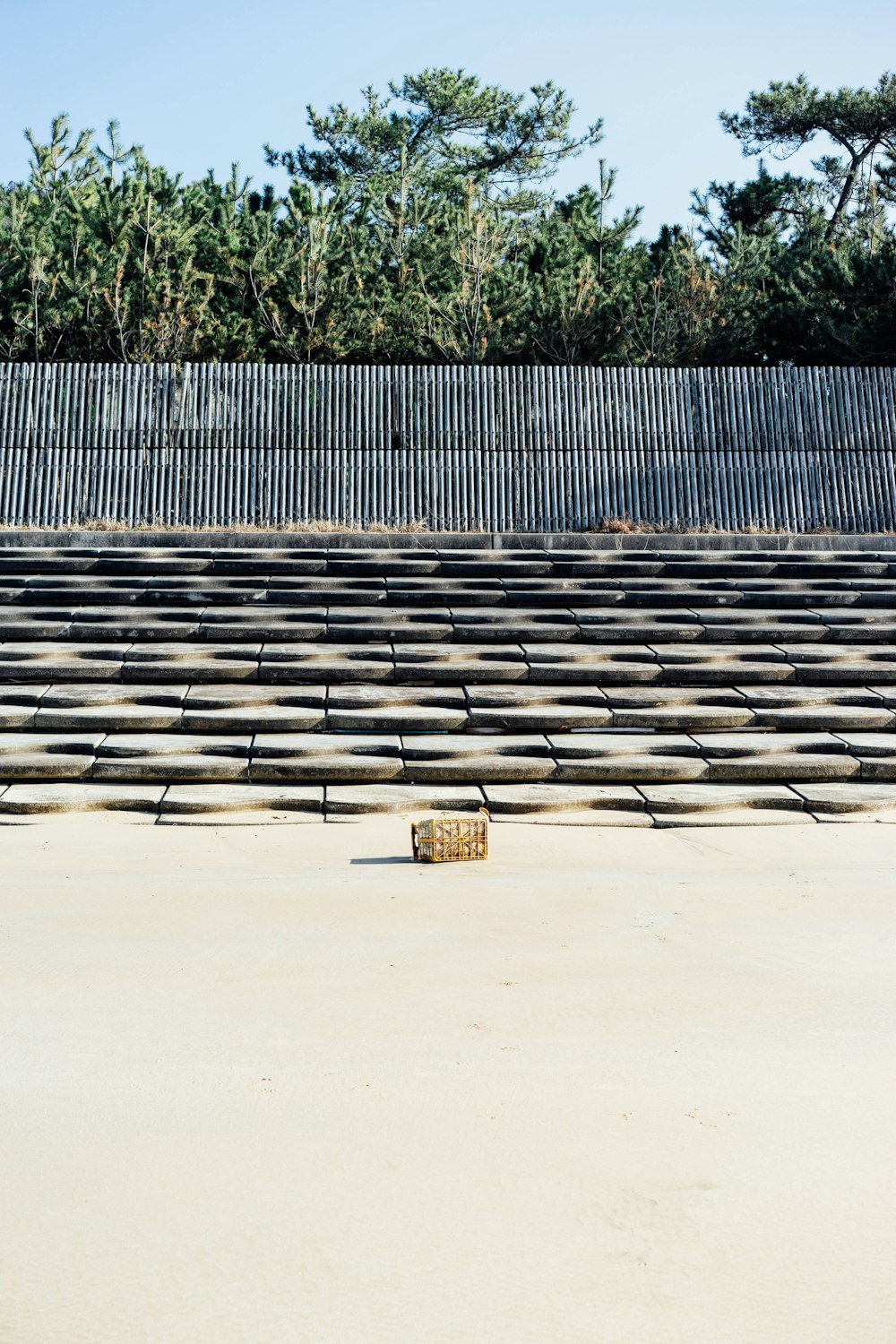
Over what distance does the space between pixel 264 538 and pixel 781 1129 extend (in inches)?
339

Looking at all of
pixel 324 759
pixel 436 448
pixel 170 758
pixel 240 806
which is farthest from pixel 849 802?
pixel 436 448

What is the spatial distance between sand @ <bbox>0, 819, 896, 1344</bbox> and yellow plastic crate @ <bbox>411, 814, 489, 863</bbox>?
0.67ft

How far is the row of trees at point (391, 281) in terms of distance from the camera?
15812mm

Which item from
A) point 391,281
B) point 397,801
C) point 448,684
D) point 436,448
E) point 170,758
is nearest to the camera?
point 397,801

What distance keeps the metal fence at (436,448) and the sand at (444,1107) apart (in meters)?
7.06

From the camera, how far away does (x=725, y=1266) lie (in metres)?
2.95

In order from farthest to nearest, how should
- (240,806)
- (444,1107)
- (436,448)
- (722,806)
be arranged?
(436,448)
(722,806)
(240,806)
(444,1107)

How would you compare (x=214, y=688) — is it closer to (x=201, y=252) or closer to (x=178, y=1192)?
(x=178, y=1192)

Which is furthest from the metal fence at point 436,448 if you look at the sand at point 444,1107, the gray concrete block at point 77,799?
the sand at point 444,1107

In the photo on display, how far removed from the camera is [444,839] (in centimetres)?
643

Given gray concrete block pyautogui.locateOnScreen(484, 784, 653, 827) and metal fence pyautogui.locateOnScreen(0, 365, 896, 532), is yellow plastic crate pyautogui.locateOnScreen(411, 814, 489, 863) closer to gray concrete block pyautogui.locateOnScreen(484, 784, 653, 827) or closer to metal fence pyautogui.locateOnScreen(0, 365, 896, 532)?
gray concrete block pyautogui.locateOnScreen(484, 784, 653, 827)

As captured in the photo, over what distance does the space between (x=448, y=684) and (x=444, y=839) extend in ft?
9.02

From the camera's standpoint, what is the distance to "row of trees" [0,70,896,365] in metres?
15.8

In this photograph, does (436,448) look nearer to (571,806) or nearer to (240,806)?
(571,806)
